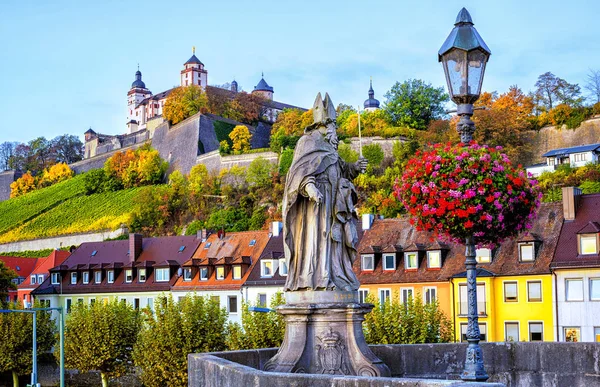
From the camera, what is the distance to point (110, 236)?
106750 mm

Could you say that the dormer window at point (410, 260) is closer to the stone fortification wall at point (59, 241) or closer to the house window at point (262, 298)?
the house window at point (262, 298)

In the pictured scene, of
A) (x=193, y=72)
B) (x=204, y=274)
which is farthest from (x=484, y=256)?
(x=193, y=72)

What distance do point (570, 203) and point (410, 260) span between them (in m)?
9.67

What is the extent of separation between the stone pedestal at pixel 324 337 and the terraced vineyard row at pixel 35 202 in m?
121

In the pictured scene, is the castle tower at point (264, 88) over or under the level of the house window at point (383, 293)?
over

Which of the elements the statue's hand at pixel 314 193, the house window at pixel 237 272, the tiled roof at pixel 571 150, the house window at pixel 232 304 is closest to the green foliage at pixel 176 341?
the house window at pixel 232 304

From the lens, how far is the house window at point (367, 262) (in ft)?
176

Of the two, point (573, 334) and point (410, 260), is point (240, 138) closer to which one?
point (410, 260)

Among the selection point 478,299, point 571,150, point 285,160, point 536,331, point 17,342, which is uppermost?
point 285,160

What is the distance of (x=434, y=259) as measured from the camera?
5062cm

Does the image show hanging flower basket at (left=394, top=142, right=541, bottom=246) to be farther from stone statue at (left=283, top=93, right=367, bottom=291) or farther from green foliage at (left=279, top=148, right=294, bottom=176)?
green foliage at (left=279, top=148, right=294, bottom=176)

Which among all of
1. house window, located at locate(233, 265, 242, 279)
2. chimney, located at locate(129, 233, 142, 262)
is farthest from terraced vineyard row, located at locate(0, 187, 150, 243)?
house window, located at locate(233, 265, 242, 279)

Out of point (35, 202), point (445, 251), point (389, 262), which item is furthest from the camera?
point (35, 202)

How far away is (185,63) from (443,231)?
165098mm
